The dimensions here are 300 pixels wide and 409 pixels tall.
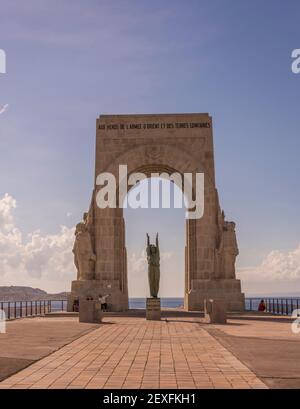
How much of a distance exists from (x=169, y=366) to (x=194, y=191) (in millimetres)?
20755

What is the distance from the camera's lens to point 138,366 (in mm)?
9297

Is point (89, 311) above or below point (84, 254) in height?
below

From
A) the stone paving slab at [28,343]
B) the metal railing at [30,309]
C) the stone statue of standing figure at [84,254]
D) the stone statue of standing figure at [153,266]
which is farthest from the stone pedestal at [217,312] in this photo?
the stone statue of standing figure at [84,254]

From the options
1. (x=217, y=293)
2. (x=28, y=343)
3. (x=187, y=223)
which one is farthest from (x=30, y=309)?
(x=28, y=343)

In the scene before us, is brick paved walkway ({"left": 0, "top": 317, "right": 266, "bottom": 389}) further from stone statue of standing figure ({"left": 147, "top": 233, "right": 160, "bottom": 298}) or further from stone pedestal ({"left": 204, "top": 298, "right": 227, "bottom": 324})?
stone statue of standing figure ({"left": 147, "top": 233, "right": 160, "bottom": 298})

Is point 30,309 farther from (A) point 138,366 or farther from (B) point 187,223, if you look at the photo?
(A) point 138,366

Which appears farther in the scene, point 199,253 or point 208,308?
point 199,253

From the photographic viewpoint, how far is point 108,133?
30.5 metres

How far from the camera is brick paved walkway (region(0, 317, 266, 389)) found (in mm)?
7773

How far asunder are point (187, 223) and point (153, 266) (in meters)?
6.68

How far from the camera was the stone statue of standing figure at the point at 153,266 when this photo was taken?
23719mm

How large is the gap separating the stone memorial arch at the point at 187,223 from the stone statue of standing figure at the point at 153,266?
16.2 ft
